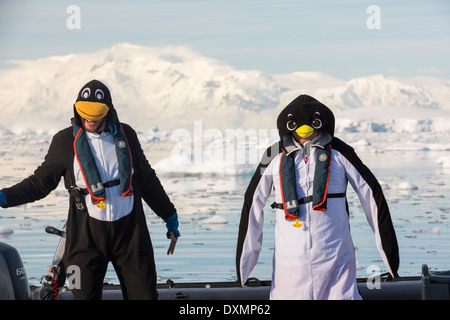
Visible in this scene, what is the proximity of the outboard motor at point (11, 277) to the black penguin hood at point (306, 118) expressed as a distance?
4.64 ft

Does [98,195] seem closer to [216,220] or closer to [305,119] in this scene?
[305,119]

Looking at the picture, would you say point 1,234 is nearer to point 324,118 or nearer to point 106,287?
point 106,287

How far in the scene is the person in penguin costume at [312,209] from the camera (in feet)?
12.9

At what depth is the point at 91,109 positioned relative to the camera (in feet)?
13.4

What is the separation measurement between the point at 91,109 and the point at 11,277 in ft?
2.87

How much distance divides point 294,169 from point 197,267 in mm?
5650

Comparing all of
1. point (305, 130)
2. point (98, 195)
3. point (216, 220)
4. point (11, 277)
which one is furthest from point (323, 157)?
point (216, 220)

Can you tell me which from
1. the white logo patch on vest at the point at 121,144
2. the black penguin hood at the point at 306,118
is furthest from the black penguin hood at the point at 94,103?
the black penguin hood at the point at 306,118

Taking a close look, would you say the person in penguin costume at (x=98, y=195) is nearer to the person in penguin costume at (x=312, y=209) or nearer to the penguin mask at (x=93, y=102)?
the penguin mask at (x=93, y=102)

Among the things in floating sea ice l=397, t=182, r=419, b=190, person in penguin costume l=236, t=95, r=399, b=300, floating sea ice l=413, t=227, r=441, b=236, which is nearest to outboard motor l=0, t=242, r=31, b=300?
person in penguin costume l=236, t=95, r=399, b=300

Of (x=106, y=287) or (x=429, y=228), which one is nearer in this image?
(x=106, y=287)

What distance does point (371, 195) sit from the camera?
4.01m

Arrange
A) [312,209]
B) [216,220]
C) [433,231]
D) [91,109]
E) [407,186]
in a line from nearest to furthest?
[312,209], [91,109], [433,231], [216,220], [407,186]
